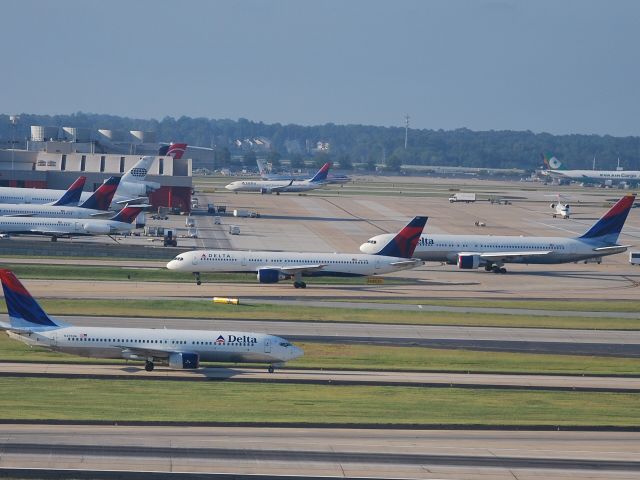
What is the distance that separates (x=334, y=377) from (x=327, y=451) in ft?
50.9

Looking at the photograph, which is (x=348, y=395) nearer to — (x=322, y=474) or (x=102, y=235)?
(x=322, y=474)

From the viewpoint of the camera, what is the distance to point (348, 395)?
183 feet

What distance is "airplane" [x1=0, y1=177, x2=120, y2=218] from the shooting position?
122812mm

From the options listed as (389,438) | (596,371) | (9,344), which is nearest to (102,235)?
(9,344)

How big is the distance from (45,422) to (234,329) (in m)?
26.1

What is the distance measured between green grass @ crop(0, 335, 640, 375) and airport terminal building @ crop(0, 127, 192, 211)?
95736 millimetres

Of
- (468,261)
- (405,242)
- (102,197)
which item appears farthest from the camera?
(102,197)

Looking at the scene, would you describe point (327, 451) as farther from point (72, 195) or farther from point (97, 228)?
point (72, 195)

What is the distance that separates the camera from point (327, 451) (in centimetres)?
4466

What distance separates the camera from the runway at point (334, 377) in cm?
5816

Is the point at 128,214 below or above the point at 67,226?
above

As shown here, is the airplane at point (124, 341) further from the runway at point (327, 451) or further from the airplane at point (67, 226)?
the airplane at point (67, 226)

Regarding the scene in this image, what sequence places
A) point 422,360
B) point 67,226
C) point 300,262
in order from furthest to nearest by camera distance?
point 67,226 → point 300,262 → point 422,360

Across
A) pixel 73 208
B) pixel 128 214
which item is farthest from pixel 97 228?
pixel 73 208
